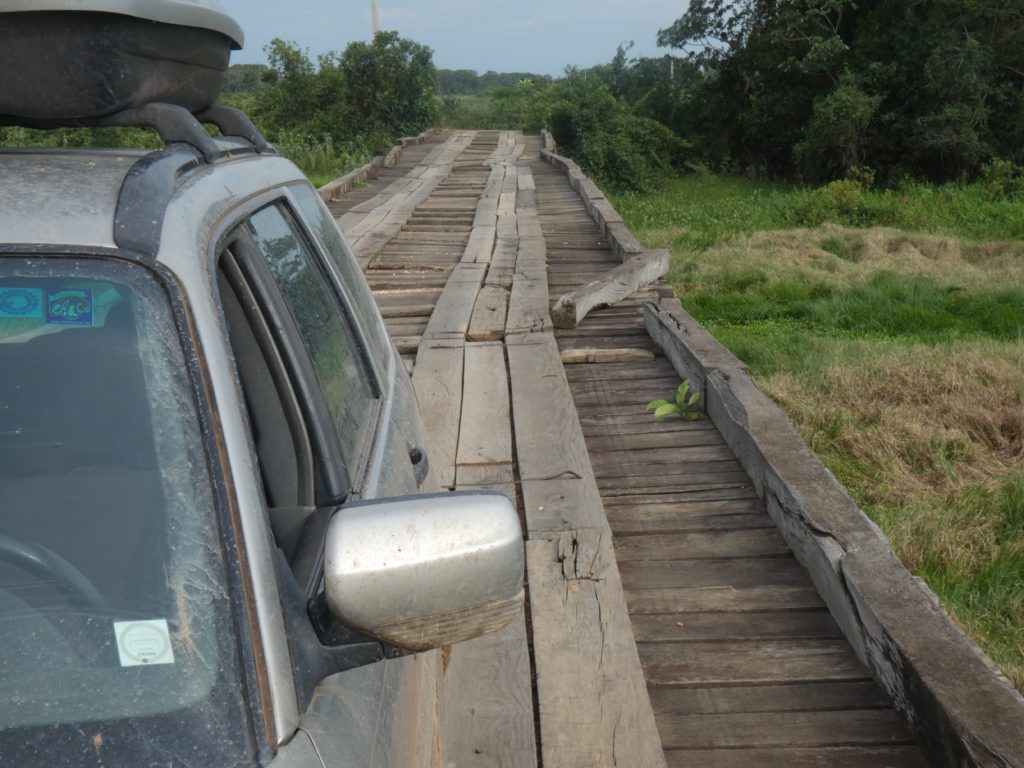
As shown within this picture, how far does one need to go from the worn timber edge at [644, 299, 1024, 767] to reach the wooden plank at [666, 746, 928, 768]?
7 cm

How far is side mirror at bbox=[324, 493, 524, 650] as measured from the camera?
1241mm

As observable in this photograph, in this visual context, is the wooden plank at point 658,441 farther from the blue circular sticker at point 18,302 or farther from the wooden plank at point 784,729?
the blue circular sticker at point 18,302

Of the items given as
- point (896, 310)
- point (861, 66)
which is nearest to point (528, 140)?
point (861, 66)

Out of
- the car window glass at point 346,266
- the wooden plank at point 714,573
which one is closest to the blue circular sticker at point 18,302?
the car window glass at point 346,266

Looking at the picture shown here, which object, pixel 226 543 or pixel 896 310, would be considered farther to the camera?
pixel 896 310

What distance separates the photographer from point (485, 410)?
4758 mm

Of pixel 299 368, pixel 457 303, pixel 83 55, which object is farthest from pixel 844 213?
pixel 83 55

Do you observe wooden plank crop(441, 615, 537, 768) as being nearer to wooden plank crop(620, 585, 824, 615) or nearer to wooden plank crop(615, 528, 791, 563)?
wooden plank crop(620, 585, 824, 615)

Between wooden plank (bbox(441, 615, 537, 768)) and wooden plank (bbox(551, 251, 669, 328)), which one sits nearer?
wooden plank (bbox(441, 615, 537, 768))

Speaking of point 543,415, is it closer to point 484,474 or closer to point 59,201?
point 484,474

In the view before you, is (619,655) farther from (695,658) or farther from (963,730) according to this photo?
(963,730)

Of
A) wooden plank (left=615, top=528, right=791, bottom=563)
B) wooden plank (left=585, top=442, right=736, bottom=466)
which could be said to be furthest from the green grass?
wooden plank (left=615, top=528, right=791, bottom=563)

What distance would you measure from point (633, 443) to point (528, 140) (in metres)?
22.7

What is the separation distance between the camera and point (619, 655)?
2793 mm
